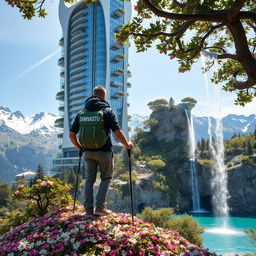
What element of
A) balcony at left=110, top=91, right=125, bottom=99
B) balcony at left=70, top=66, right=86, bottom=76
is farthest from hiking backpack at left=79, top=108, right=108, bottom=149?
balcony at left=70, top=66, right=86, bottom=76

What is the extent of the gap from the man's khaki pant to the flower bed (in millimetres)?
357

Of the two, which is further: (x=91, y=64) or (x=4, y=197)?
(x=91, y=64)

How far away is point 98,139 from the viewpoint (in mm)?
5051

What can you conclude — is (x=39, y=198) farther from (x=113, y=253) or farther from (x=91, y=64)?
(x=91, y=64)

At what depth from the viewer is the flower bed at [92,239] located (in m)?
3.97

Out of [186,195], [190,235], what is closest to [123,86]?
[186,195]

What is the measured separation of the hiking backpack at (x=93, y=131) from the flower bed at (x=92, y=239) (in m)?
1.49

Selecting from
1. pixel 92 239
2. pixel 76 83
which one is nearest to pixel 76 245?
pixel 92 239

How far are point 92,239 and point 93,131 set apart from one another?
1987 mm

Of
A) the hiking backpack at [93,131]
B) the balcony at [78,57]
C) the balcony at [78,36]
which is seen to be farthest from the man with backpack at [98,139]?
the balcony at [78,36]

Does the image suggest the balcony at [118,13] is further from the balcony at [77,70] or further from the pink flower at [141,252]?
the pink flower at [141,252]

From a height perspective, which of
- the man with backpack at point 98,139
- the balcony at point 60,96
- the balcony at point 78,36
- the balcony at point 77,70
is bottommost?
the man with backpack at point 98,139

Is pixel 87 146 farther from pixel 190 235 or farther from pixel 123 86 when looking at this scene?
pixel 123 86

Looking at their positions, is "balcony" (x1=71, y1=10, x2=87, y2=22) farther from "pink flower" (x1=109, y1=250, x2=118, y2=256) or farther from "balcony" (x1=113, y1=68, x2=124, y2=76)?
"pink flower" (x1=109, y1=250, x2=118, y2=256)
